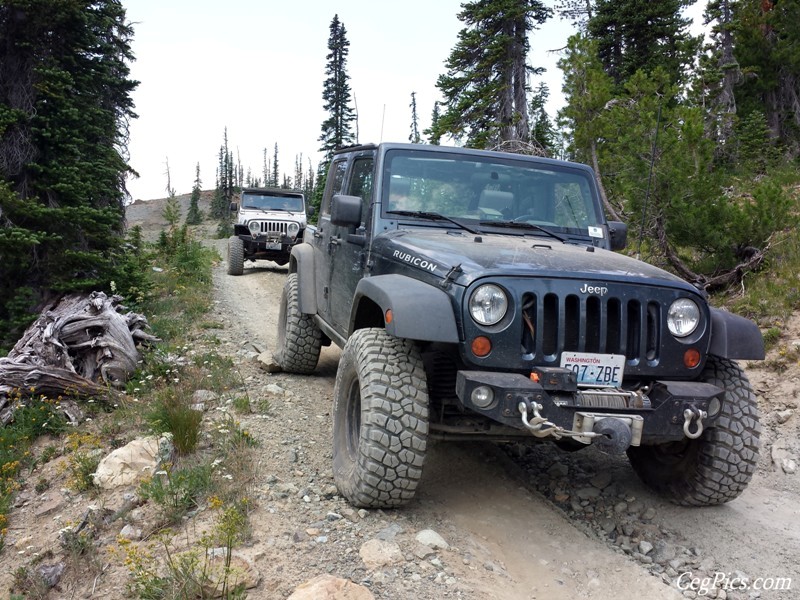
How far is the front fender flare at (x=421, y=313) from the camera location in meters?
3.23

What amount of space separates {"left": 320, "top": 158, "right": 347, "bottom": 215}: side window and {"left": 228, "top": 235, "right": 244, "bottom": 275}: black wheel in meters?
8.74

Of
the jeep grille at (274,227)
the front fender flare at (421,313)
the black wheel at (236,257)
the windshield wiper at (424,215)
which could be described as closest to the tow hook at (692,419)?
the front fender flare at (421,313)

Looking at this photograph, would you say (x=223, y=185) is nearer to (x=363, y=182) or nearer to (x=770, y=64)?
(x=770, y=64)

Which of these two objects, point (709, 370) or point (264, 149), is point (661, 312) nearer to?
point (709, 370)

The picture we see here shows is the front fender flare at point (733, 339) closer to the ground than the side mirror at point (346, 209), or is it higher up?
closer to the ground

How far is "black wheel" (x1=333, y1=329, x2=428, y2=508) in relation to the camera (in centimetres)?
337

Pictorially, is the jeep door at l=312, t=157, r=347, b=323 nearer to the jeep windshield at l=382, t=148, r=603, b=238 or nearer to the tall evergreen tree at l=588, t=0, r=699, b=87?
the jeep windshield at l=382, t=148, r=603, b=238

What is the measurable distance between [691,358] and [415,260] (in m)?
1.59

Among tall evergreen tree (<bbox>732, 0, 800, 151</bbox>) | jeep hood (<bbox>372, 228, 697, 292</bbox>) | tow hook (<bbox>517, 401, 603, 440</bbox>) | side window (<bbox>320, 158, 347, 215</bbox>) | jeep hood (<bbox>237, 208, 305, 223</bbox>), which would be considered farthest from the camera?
tall evergreen tree (<bbox>732, 0, 800, 151</bbox>)

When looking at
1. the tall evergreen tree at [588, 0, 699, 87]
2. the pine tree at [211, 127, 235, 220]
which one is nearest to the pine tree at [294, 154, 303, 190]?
the pine tree at [211, 127, 235, 220]

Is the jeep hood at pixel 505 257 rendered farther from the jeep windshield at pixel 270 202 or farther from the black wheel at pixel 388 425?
the jeep windshield at pixel 270 202

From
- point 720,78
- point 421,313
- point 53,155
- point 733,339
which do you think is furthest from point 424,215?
point 720,78

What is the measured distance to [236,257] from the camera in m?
14.7

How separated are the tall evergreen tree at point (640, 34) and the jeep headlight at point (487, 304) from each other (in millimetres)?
17253
